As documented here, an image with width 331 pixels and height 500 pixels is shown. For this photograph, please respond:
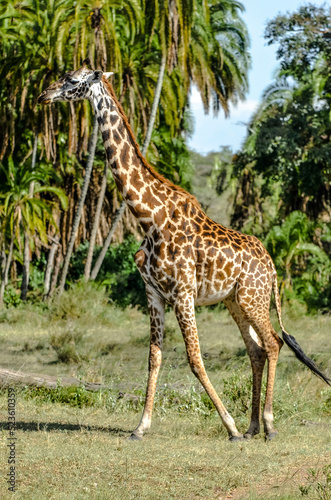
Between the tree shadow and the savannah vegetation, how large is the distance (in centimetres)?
2

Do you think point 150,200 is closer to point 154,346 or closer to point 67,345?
point 154,346

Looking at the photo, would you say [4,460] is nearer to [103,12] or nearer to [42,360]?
[42,360]

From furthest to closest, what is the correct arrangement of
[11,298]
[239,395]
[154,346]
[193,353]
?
[11,298] → [239,395] → [154,346] → [193,353]

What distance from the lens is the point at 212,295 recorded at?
8.16 metres

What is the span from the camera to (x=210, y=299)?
323 inches

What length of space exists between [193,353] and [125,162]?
85.1 inches

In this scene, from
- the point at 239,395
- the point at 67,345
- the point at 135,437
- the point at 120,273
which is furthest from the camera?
the point at 120,273

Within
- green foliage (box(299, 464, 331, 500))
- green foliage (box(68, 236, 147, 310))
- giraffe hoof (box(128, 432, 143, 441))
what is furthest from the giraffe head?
green foliage (box(68, 236, 147, 310))

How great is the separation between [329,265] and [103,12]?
10614mm

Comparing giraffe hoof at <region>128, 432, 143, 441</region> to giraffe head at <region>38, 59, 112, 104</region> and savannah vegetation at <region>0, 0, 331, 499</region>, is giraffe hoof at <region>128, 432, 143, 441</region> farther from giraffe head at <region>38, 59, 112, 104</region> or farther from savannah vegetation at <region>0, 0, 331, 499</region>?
giraffe head at <region>38, 59, 112, 104</region>

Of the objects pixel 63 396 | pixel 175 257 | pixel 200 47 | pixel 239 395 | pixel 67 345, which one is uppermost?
pixel 200 47

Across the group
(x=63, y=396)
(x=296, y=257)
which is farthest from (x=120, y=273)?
(x=63, y=396)

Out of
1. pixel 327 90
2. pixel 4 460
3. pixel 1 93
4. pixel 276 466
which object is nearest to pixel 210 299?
pixel 276 466

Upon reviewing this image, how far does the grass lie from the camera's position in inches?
235
